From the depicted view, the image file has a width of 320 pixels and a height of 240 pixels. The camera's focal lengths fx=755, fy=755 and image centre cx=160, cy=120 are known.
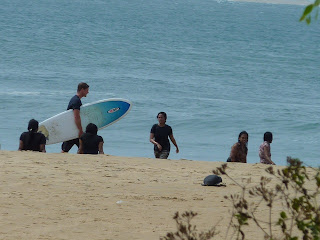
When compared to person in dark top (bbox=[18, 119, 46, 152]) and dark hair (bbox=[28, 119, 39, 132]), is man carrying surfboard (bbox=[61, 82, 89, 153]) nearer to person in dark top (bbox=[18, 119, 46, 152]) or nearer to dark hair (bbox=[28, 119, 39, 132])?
person in dark top (bbox=[18, 119, 46, 152])

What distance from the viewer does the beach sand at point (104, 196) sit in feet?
22.6

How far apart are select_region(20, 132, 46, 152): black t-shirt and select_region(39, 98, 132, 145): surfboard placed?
110 centimetres

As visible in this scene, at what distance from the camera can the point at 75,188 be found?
27.9ft

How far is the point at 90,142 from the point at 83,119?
2.17 metres

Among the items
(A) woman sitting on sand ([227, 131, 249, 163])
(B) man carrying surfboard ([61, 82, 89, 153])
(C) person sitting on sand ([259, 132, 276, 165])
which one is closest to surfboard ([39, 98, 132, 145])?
(B) man carrying surfboard ([61, 82, 89, 153])

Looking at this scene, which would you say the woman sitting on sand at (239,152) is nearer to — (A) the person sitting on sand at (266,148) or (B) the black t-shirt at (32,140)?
(A) the person sitting on sand at (266,148)

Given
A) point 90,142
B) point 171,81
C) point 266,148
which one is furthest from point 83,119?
point 171,81

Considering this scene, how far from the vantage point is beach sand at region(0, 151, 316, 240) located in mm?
6887

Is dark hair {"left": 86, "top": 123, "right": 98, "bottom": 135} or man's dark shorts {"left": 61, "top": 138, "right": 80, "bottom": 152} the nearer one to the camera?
dark hair {"left": 86, "top": 123, "right": 98, "bottom": 135}

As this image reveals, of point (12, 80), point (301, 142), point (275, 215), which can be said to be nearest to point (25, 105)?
point (12, 80)

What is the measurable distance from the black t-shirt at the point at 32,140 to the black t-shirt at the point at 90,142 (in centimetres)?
57

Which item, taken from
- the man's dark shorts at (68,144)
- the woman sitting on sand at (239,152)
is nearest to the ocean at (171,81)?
the man's dark shorts at (68,144)

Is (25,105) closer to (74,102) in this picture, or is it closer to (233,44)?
(74,102)

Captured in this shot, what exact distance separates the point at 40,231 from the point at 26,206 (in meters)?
0.92
